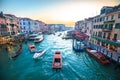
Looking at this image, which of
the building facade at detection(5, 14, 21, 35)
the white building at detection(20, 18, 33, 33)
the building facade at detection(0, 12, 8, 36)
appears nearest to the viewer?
the building facade at detection(0, 12, 8, 36)

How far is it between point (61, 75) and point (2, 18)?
30094 millimetres

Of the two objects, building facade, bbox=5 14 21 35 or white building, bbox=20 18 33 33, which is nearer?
building facade, bbox=5 14 21 35

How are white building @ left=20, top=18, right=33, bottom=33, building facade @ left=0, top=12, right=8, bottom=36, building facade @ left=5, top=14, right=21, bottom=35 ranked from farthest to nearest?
1. white building @ left=20, top=18, right=33, bottom=33
2. building facade @ left=5, top=14, right=21, bottom=35
3. building facade @ left=0, top=12, right=8, bottom=36

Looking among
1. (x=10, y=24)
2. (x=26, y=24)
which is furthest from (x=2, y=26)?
(x=26, y=24)

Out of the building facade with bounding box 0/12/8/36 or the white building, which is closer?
the building facade with bounding box 0/12/8/36

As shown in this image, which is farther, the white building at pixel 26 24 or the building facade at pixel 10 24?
the white building at pixel 26 24

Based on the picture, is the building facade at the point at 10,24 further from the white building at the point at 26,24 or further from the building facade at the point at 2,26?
the white building at the point at 26,24

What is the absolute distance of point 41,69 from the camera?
1479cm

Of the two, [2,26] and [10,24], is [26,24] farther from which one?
[2,26]

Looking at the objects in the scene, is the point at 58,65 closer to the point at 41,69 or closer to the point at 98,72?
the point at 41,69

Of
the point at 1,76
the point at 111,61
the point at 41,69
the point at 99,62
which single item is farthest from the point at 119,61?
the point at 1,76

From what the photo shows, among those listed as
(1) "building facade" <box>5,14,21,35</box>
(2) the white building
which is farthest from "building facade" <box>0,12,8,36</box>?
(2) the white building

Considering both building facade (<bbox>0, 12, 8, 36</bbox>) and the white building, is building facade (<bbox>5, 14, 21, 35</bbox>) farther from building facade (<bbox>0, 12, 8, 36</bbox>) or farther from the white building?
the white building

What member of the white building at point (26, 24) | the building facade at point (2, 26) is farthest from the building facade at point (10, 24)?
the white building at point (26, 24)
